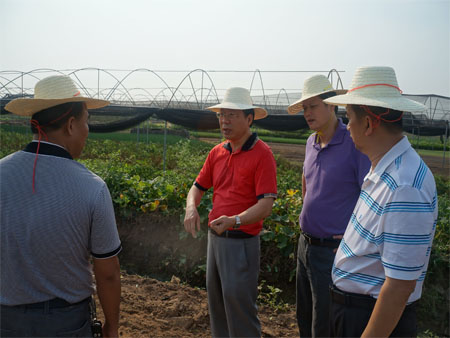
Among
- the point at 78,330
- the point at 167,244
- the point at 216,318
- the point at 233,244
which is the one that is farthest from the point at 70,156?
the point at 167,244

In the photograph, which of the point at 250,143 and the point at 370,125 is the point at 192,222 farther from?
the point at 370,125

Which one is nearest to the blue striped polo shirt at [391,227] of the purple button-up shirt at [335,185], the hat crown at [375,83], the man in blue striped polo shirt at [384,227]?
the man in blue striped polo shirt at [384,227]

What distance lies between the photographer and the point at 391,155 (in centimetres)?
151

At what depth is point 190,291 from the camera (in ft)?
13.3

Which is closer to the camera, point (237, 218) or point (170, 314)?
point (237, 218)

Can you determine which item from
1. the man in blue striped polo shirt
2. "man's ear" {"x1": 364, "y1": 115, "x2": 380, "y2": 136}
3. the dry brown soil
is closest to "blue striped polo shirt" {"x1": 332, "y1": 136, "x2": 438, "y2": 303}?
the man in blue striped polo shirt

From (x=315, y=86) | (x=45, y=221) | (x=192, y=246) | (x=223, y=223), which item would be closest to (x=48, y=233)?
(x=45, y=221)

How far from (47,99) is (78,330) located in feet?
3.39

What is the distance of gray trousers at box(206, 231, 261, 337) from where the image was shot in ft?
8.21

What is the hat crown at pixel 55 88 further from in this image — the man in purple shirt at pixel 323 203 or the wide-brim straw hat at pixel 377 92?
the man in purple shirt at pixel 323 203

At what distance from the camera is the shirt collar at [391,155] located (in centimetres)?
150

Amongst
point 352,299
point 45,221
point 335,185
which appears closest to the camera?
point 45,221

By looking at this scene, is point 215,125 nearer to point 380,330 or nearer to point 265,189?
point 265,189

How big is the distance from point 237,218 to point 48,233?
121 cm
